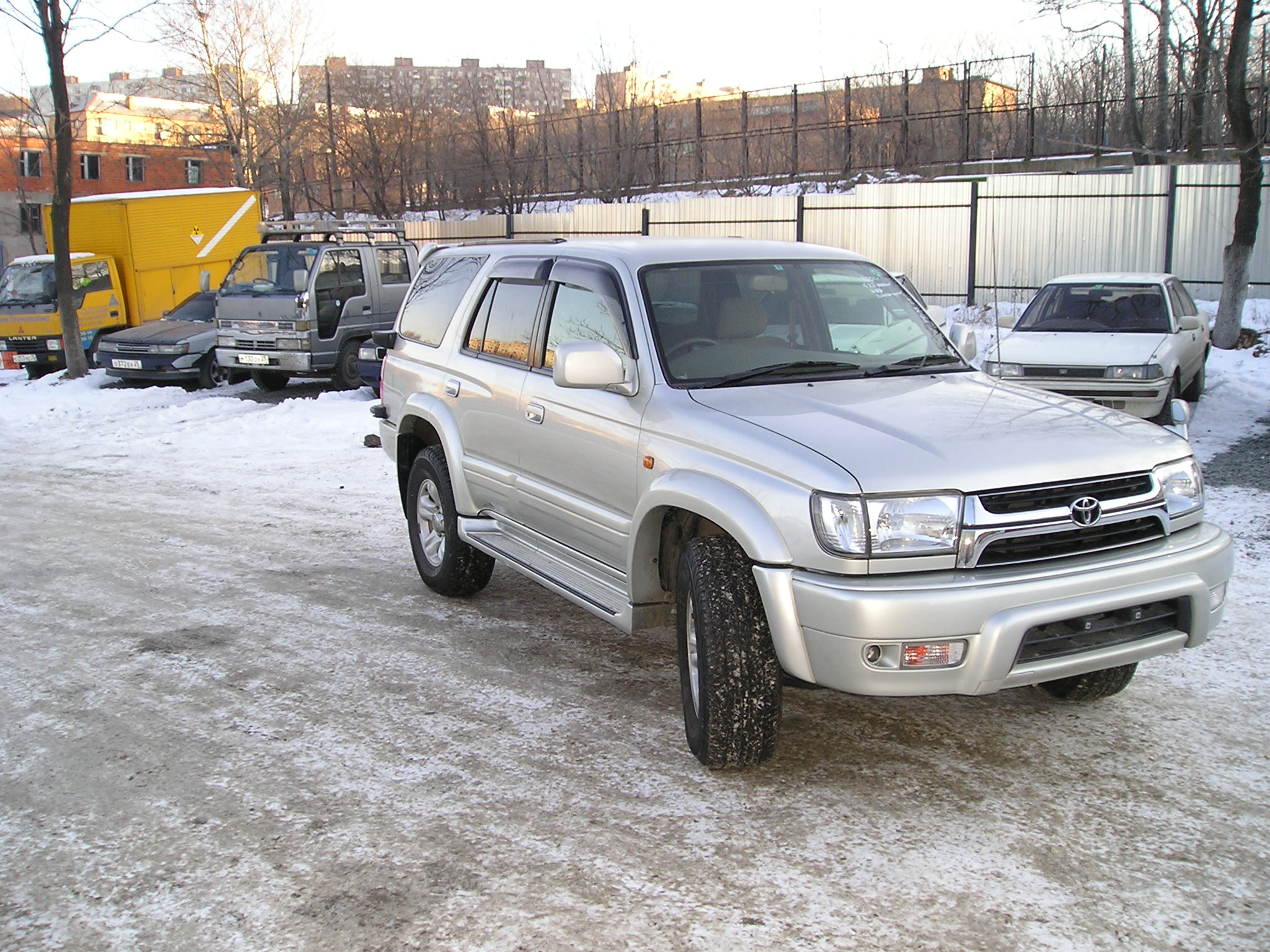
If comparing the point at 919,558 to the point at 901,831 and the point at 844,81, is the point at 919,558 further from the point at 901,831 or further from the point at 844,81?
the point at 844,81

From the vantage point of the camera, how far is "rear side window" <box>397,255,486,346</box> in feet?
20.8

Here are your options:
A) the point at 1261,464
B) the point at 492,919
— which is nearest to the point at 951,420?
the point at 492,919

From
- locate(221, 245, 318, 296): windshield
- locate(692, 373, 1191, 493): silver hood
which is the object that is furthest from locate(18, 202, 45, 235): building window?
locate(692, 373, 1191, 493): silver hood

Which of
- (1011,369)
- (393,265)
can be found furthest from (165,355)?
(1011,369)

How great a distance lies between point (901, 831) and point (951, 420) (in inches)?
56.2

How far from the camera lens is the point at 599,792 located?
4004 mm

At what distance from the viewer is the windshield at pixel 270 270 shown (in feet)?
51.7

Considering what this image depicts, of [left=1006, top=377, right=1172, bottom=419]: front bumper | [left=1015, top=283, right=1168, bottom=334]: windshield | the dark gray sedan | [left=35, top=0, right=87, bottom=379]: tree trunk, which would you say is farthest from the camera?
[left=35, top=0, right=87, bottom=379]: tree trunk

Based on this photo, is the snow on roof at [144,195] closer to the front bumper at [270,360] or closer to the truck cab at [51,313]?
the truck cab at [51,313]

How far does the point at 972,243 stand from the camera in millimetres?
21047

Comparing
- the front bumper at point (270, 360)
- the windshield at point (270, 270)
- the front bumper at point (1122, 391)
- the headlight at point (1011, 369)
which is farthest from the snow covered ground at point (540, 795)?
the windshield at point (270, 270)

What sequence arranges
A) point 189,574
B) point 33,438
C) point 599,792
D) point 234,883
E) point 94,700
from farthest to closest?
point 33,438
point 189,574
point 94,700
point 599,792
point 234,883

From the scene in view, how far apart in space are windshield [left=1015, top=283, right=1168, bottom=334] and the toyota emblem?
8.37 meters

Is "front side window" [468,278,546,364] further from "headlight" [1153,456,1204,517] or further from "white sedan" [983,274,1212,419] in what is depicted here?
"white sedan" [983,274,1212,419]
